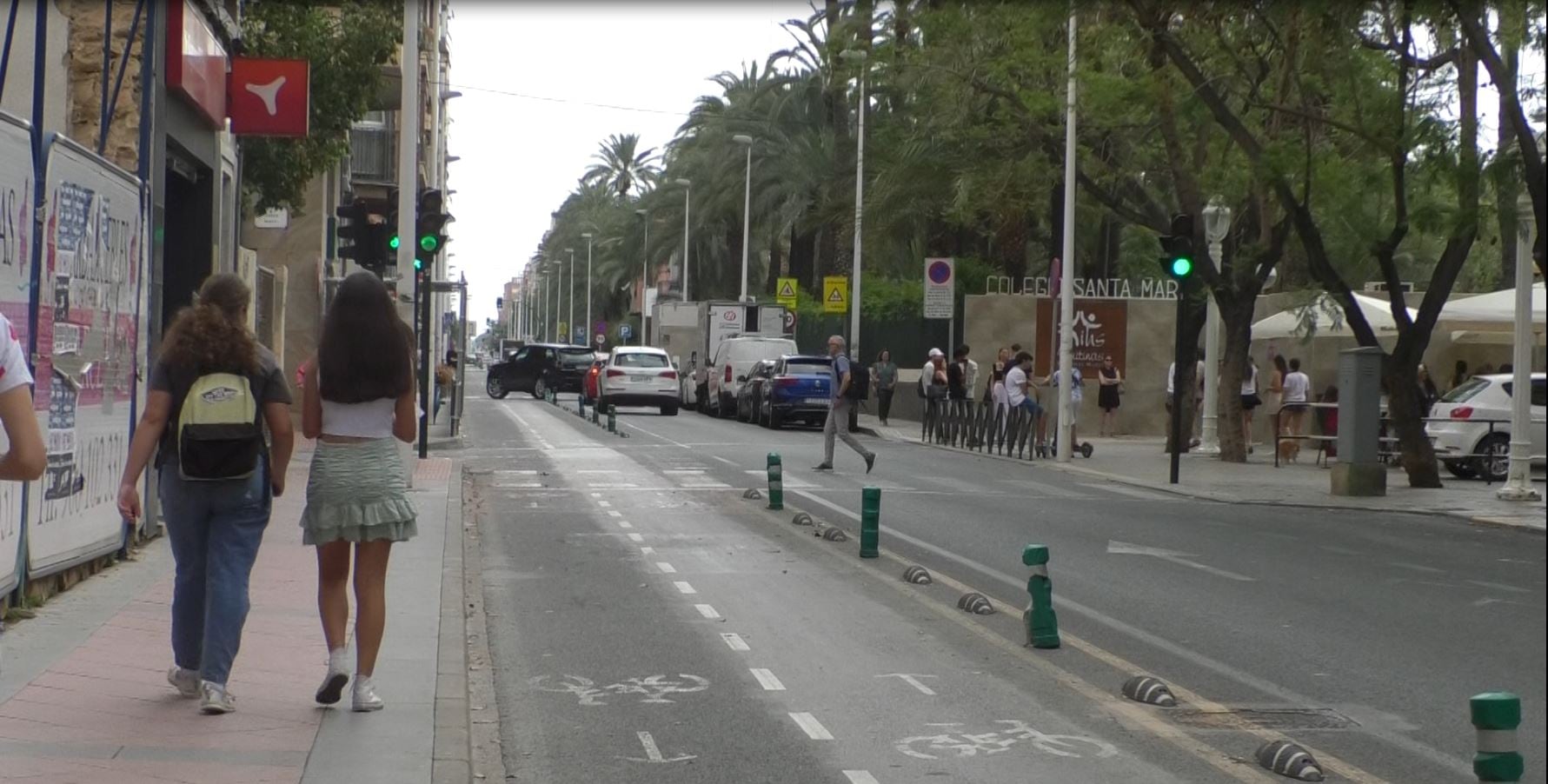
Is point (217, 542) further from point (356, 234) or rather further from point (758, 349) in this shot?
point (758, 349)

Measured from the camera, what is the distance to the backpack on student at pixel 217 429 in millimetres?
7324

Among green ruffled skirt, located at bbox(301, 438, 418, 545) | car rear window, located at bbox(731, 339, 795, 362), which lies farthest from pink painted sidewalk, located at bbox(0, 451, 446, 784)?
car rear window, located at bbox(731, 339, 795, 362)

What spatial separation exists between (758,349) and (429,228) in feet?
77.5

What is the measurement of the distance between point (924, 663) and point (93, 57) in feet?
24.2

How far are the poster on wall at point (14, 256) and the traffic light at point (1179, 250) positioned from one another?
1709 centimetres

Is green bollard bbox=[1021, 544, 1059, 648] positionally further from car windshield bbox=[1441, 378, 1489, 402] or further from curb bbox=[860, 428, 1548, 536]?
car windshield bbox=[1441, 378, 1489, 402]

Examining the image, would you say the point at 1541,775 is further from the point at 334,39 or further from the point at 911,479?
the point at 334,39

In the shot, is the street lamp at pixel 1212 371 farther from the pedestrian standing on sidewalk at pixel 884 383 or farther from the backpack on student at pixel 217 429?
the backpack on student at pixel 217 429

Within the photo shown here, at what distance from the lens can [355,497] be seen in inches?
298

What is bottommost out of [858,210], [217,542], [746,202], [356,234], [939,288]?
[217,542]

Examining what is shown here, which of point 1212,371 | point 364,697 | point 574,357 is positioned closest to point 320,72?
point 1212,371

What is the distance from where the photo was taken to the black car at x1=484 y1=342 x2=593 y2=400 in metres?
61.7

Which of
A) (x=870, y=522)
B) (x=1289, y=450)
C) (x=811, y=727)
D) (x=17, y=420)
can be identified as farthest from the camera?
(x=1289, y=450)

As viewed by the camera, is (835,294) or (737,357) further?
(835,294)
